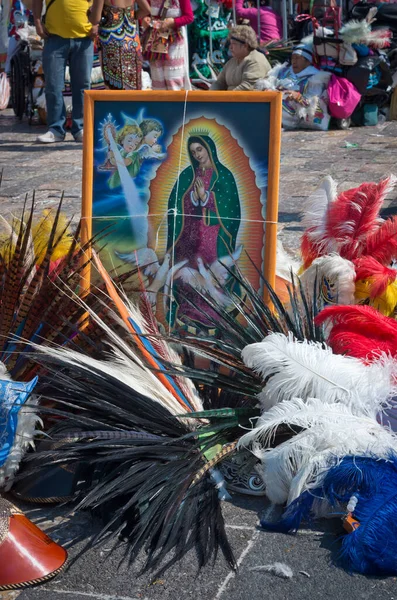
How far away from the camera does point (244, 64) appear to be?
8445 mm

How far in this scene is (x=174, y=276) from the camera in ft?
10.6

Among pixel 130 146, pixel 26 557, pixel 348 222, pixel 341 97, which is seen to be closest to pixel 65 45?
pixel 341 97

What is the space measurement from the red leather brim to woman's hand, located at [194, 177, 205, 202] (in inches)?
56.0

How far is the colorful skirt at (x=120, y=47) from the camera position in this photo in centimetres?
769

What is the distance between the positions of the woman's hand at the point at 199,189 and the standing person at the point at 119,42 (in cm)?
478

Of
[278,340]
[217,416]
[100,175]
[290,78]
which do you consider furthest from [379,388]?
[290,78]

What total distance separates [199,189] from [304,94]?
21.2 feet

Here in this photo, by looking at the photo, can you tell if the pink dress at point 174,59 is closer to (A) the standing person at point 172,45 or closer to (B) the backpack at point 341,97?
(A) the standing person at point 172,45

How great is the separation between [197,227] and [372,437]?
1187mm

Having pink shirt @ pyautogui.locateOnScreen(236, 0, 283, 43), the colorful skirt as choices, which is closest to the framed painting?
the colorful skirt

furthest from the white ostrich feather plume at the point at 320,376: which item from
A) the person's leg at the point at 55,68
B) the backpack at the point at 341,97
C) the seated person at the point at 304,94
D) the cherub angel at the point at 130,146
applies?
the backpack at the point at 341,97

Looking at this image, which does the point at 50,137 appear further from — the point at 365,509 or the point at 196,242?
the point at 365,509

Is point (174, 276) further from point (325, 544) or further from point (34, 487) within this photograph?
point (325, 544)

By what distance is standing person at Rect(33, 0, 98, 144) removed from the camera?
25.4ft
